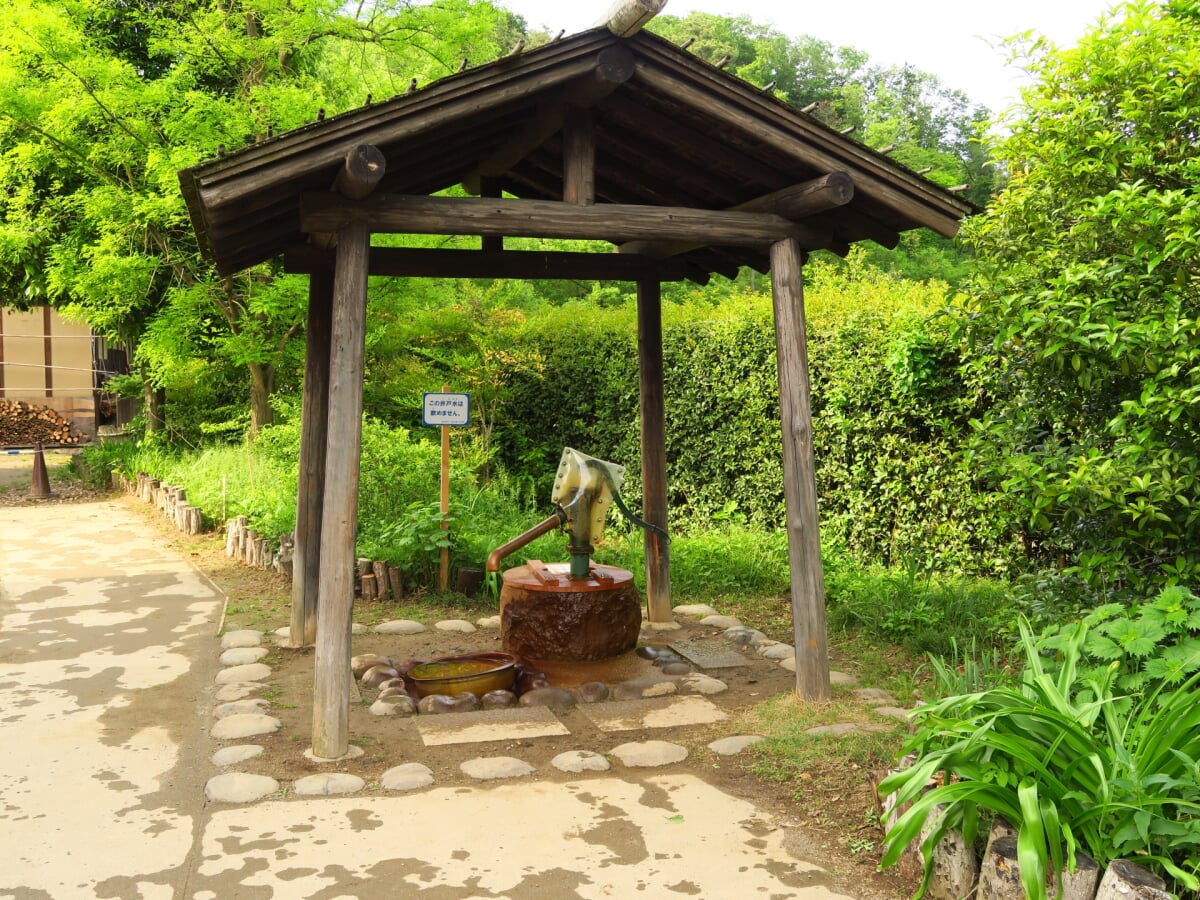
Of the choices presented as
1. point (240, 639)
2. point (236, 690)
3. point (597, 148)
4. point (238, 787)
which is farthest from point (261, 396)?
point (238, 787)

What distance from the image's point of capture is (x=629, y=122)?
548 cm

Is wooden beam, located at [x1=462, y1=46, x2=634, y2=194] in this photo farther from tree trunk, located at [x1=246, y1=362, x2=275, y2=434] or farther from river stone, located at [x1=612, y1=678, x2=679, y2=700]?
tree trunk, located at [x1=246, y1=362, x2=275, y2=434]

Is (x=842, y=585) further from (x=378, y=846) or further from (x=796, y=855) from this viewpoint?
(x=378, y=846)

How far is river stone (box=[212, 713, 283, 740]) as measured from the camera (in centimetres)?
498

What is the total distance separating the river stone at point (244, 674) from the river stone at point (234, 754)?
1.18 meters

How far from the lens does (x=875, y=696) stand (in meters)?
5.45

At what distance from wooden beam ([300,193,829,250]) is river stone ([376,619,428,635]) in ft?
10.3

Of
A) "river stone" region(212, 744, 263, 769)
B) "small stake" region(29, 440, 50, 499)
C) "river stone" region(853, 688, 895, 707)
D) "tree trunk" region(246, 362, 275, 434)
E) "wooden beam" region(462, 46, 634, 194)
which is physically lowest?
"river stone" region(212, 744, 263, 769)

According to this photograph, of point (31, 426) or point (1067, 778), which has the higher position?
point (31, 426)

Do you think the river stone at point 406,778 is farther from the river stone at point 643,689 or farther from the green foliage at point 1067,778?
the green foliage at point 1067,778

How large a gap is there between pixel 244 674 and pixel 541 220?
3.37 meters

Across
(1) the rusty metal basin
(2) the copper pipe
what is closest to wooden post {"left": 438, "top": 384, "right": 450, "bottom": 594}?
(1) the rusty metal basin

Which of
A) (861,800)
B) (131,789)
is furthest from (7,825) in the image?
(861,800)

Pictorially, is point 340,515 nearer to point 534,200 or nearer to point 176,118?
point 534,200
